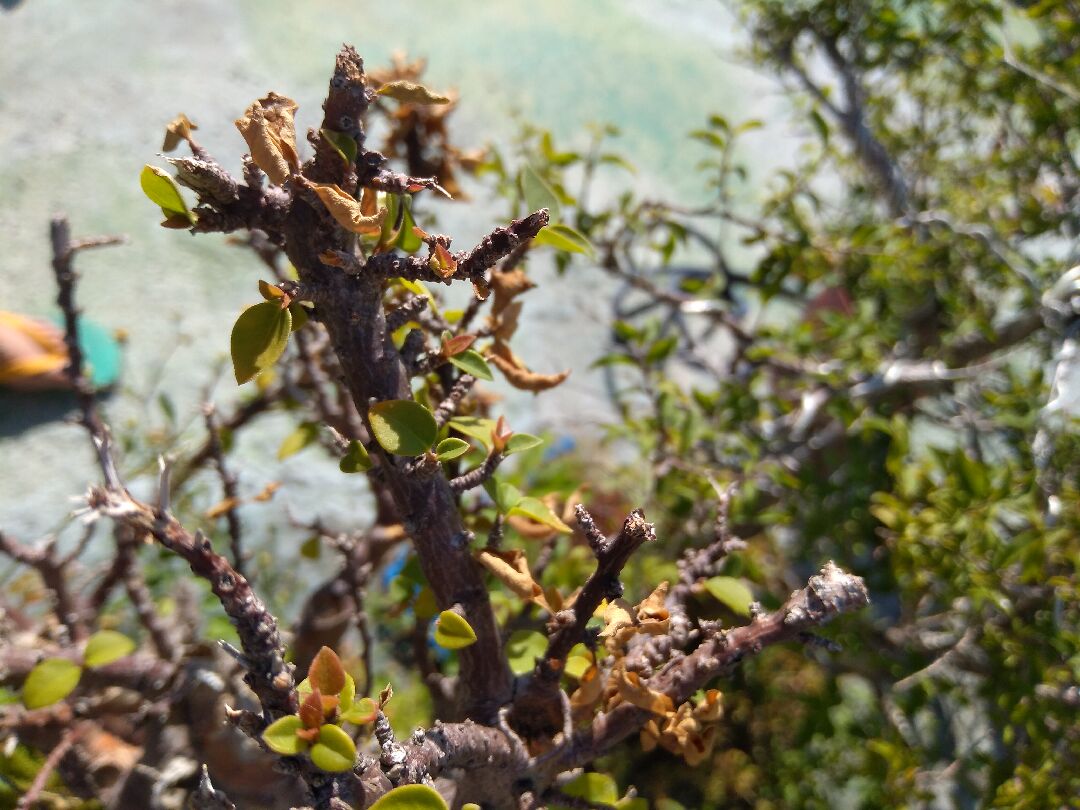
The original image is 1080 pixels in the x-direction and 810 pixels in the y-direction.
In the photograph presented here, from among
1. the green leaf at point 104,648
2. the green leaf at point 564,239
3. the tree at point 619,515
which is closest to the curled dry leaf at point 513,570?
the tree at point 619,515

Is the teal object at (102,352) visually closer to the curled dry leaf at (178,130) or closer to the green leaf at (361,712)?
the curled dry leaf at (178,130)

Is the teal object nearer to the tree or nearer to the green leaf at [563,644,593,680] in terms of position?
the tree

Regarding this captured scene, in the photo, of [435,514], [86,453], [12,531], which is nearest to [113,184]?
[86,453]

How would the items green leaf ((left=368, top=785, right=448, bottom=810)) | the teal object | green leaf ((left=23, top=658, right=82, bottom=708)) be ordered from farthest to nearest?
the teal object → green leaf ((left=23, top=658, right=82, bottom=708)) → green leaf ((left=368, top=785, right=448, bottom=810))

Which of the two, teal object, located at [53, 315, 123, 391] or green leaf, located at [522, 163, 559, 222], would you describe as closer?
green leaf, located at [522, 163, 559, 222]

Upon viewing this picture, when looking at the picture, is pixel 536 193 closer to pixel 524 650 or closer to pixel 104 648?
pixel 524 650

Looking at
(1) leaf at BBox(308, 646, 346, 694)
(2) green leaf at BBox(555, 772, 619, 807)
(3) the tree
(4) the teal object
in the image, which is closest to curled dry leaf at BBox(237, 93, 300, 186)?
(3) the tree

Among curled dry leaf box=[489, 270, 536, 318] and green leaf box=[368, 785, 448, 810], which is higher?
curled dry leaf box=[489, 270, 536, 318]
